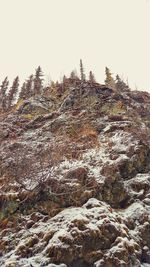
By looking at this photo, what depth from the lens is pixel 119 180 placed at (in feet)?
76.5

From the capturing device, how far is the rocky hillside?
17391 mm

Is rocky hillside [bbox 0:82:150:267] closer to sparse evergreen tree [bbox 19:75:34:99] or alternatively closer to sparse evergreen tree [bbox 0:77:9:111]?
sparse evergreen tree [bbox 19:75:34:99]

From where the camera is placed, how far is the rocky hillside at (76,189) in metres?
17.4

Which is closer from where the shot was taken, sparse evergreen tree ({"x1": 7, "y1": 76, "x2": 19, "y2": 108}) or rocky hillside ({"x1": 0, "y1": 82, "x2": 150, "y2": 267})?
rocky hillside ({"x1": 0, "y1": 82, "x2": 150, "y2": 267})

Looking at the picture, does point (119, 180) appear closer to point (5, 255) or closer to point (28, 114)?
point (5, 255)

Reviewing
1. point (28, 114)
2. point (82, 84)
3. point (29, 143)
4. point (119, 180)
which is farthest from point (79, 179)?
point (82, 84)

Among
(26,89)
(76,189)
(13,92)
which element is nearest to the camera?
(76,189)

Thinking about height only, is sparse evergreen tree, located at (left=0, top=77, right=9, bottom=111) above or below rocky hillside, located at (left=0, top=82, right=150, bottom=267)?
above

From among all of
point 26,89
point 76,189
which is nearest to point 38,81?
point 26,89

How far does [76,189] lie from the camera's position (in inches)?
874

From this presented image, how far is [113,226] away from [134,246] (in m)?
1.66

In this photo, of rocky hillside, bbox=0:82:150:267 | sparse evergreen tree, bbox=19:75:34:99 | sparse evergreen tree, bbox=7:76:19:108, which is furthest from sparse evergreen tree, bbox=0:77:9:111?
rocky hillside, bbox=0:82:150:267

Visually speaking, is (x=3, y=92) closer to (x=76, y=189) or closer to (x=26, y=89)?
(x=26, y=89)

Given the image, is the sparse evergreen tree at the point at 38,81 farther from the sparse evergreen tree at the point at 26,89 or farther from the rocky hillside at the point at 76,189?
the rocky hillside at the point at 76,189
